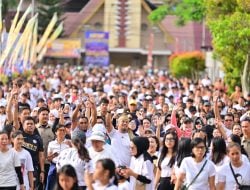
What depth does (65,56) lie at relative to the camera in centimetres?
7506

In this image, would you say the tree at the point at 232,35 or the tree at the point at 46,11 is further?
the tree at the point at 46,11

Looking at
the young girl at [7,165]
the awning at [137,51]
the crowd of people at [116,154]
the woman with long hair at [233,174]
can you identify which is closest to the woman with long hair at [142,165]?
the crowd of people at [116,154]

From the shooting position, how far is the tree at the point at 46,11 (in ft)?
253

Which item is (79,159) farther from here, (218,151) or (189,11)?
(189,11)

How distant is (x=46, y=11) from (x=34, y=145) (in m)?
64.0

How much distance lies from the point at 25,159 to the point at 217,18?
1808 centimetres

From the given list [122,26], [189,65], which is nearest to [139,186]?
[189,65]

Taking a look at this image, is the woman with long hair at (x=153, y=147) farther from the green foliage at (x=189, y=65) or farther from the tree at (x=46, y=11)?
the tree at (x=46, y=11)

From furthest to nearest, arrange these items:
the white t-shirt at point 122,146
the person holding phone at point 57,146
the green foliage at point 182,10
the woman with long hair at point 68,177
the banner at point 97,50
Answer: the banner at point 97,50 → the green foliage at point 182,10 → the person holding phone at point 57,146 → the white t-shirt at point 122,146 → the woman with long hair at point 68,177

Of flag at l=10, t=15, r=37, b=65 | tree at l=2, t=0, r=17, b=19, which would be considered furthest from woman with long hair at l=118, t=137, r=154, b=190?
tree at l=2, t=0, r=17, b=19

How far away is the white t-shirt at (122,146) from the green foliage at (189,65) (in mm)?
37070

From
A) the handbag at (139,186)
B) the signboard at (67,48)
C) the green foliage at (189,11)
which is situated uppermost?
the signboard at (67,48)

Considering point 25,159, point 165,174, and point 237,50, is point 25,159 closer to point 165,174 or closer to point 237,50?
point 165,174

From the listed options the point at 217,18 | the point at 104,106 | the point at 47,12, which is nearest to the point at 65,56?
the point at 47,12
